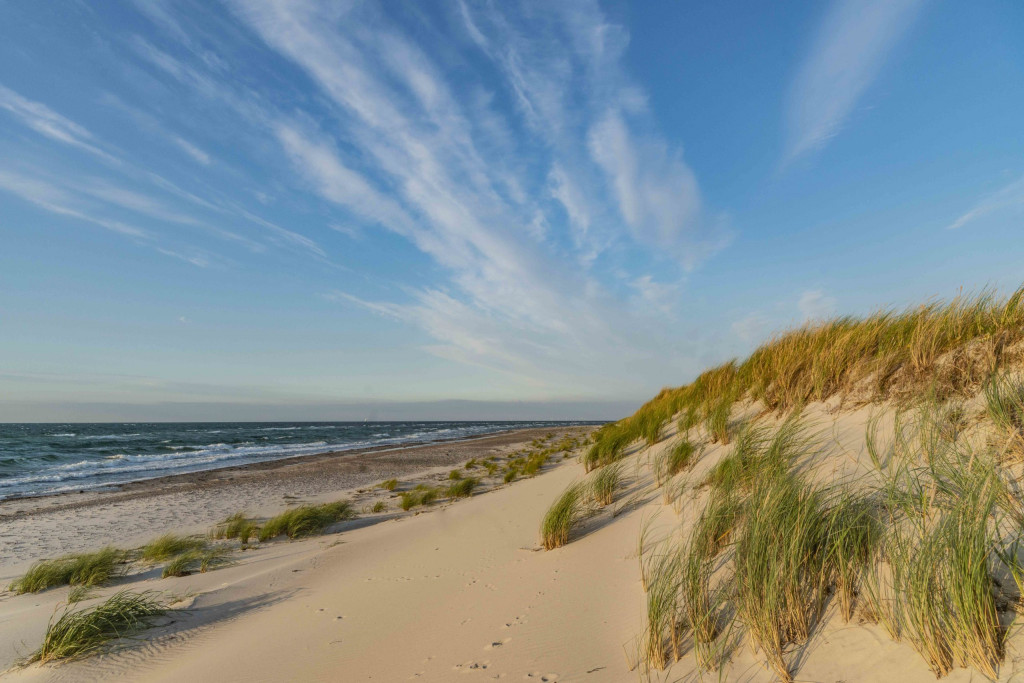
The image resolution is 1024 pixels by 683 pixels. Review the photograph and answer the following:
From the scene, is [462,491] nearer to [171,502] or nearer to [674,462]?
[674,462]

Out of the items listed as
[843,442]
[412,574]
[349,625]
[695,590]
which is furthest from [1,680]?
[843,442]

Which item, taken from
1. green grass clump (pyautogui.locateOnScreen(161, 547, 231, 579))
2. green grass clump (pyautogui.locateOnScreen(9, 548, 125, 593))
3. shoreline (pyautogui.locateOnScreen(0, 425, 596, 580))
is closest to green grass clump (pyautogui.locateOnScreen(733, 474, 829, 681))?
green grass clump (pyautogui.locateOnScreen(161, 547, 231, 579))

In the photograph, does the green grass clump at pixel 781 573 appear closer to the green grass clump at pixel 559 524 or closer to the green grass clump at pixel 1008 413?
the green grass clump at pixel 1008 413

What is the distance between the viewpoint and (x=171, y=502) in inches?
526

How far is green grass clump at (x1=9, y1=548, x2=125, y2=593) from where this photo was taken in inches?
245

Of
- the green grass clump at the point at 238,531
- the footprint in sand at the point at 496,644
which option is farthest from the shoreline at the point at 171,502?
the footprint in sand at the point at 496,644

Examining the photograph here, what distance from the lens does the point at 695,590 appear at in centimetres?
281

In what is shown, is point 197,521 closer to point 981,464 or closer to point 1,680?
point 1,680

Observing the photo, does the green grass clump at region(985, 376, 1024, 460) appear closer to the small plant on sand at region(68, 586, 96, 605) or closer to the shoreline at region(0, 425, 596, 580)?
the small plant on sand at region(68, 586, 96, 605)

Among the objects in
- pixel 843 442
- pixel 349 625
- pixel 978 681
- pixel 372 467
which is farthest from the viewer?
pixel 372 467

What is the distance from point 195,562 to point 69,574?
1.46m

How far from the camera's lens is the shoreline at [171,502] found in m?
9.37

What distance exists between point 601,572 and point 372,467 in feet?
62.6

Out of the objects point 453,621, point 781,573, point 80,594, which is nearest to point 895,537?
point 781,573
